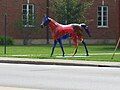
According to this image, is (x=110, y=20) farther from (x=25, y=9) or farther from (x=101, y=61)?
(x=101, y=61)

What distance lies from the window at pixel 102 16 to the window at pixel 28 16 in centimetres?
707

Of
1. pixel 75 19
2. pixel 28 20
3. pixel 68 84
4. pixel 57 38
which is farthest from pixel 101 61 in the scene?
pixel 28 20

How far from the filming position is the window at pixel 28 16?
51.8 meters

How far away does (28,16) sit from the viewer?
170ft

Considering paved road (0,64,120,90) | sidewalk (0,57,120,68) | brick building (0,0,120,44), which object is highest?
brick building (0,0,120,44)

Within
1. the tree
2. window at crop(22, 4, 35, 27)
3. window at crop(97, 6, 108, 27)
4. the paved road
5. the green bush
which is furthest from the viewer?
window at crop(97, 6, 108, 27)

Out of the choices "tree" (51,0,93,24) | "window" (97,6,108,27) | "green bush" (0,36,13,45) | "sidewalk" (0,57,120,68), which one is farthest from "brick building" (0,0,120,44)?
"sidewalk" (0,57,120,68)

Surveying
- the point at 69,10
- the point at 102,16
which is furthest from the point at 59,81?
the point at 102,16

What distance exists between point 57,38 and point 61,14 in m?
17.8

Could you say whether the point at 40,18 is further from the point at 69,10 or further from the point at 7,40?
the point at 69,10

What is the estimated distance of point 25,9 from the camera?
2096 inches

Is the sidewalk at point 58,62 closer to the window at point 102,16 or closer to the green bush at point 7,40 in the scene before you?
the green bush at point 7,40

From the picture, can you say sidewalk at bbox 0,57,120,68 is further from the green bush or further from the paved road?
the green bush

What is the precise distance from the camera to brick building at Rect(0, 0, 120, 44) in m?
52.4
